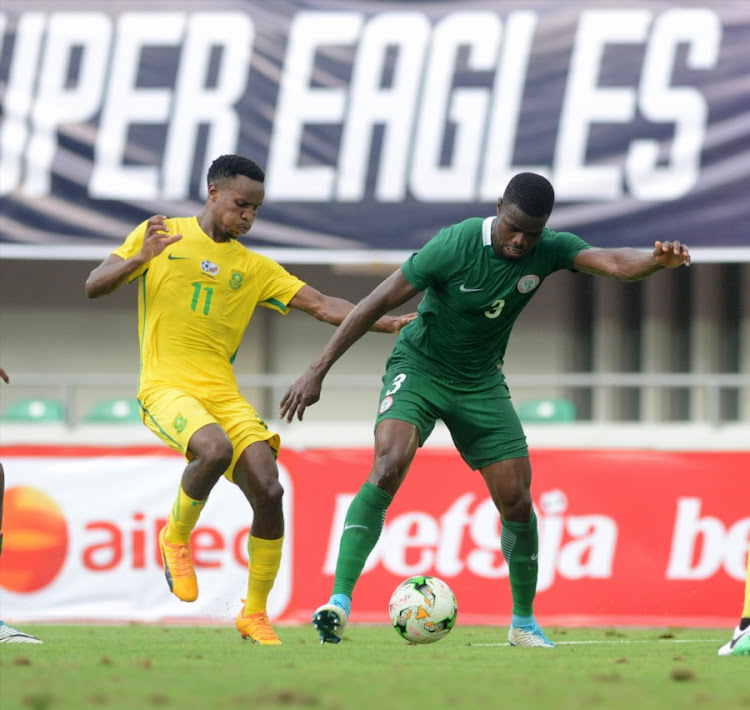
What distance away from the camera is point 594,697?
4.34 meters

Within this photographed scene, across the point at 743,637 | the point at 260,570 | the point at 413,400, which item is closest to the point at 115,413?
the point at 260,570

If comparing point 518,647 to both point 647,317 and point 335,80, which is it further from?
point 647,317

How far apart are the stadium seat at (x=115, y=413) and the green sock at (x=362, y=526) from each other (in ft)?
20.8

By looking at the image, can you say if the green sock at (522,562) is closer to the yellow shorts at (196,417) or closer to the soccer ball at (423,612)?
the soccer ball at (423,612)

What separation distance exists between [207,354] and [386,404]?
107 cm

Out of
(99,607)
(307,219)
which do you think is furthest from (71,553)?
(307,219)

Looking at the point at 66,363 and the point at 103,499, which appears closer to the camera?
the point at 103,499

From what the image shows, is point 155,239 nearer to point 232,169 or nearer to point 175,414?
point 232,169

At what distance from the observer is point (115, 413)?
42.4ft

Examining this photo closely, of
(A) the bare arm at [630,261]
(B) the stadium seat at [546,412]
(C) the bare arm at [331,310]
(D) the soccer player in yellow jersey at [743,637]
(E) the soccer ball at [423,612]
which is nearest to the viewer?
(D) the soccer player in yellow jersey at [743,637]

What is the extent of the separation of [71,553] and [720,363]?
766cm

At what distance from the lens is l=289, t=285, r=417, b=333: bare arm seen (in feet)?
24.4

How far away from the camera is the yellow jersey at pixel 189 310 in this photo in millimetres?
7230

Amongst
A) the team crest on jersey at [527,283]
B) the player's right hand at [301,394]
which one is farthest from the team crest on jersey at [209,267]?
the team crest on jersey at [527,283]
